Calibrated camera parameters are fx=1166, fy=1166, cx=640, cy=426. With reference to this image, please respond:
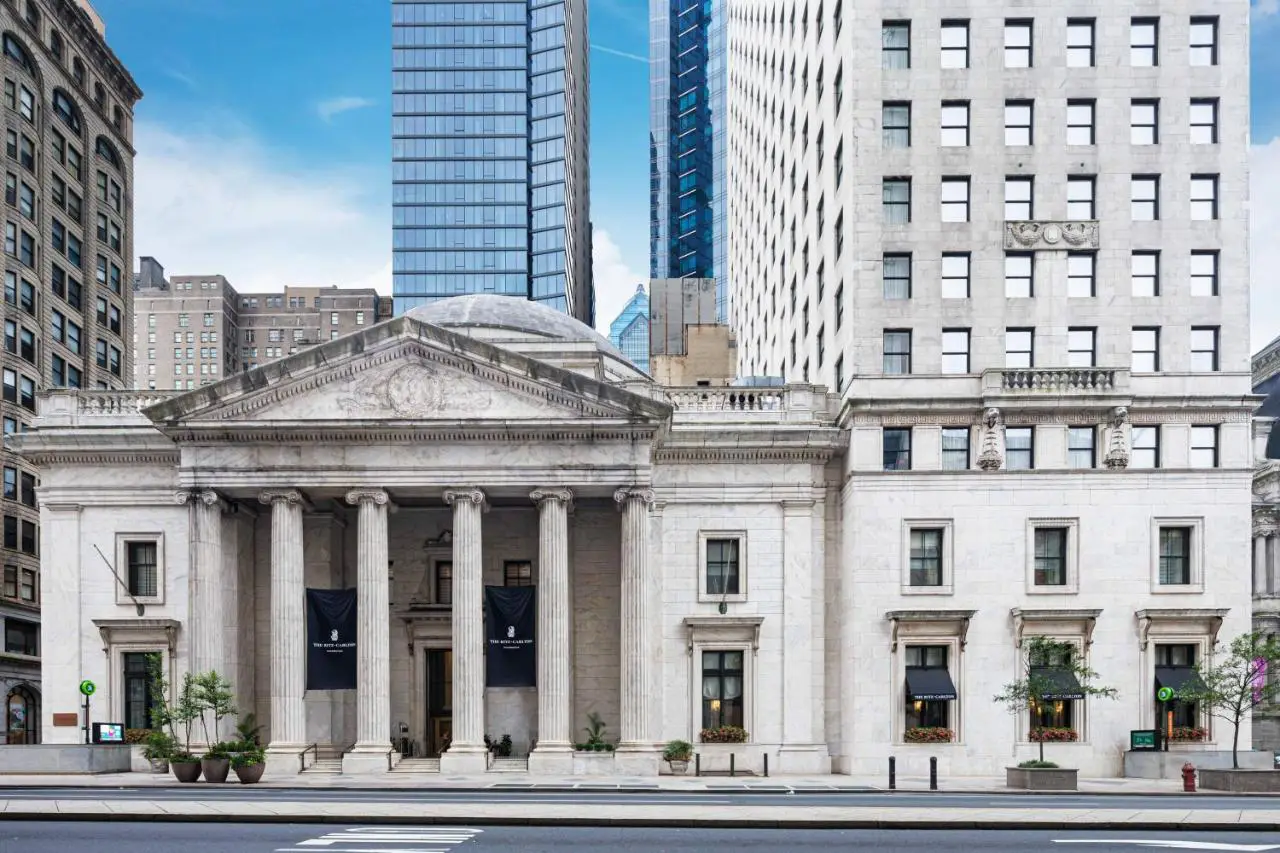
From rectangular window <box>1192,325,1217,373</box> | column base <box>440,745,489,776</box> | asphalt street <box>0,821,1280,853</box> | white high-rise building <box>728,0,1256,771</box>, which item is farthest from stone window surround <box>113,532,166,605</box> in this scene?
rectangular window <box>1192,325,1217,373</box>

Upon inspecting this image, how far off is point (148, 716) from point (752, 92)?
58.7 m

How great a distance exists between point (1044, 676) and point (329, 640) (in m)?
A: 25.1

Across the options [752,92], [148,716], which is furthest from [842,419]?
[752,92]

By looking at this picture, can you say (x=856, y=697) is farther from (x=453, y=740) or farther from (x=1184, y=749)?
(x=453, y=740)

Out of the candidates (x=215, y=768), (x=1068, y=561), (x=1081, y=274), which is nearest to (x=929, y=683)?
(x=1068, y=561)

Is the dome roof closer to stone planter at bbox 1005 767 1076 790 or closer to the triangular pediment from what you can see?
the triangular pediment

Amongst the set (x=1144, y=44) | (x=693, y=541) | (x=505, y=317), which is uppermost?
(x=1144, y=44)

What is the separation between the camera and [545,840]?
2162cm

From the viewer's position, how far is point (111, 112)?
282 feet

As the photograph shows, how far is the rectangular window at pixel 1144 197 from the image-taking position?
4372cm

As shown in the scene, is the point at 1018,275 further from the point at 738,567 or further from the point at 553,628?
the point at 553,628

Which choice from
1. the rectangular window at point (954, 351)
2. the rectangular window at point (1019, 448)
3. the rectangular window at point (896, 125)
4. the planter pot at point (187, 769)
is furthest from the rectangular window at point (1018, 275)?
the planter pot at point (187, 769)

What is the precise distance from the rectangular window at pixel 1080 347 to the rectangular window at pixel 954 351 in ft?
12.4

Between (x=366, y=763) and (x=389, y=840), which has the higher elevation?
(x=389, y=840)
